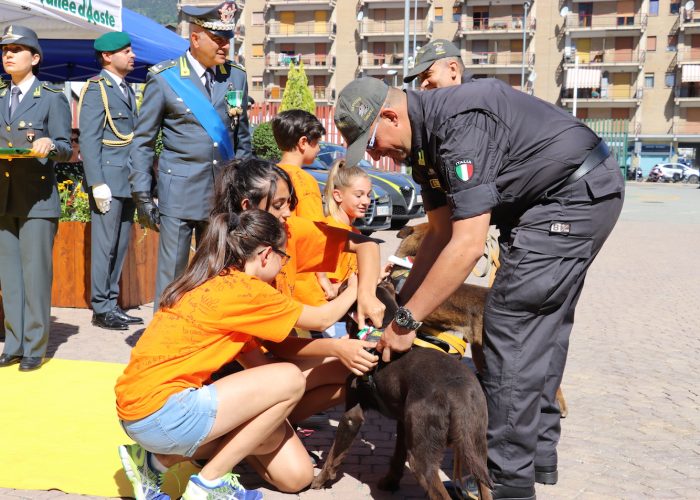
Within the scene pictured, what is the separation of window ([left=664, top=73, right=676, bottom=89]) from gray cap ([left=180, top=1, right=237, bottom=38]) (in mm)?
65188

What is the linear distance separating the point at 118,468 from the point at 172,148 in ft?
7.41

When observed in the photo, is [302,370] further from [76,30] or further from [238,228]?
[76,30]

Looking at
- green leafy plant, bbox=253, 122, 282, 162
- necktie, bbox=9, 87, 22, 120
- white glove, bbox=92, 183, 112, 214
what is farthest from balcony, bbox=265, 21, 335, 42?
necktie, bbox=9, 87, 22, 120

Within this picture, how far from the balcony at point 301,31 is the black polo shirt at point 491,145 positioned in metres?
70.1

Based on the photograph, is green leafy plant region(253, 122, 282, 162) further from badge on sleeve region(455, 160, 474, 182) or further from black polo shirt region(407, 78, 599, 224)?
badge on sleeve region(455, 160, 474, 182)

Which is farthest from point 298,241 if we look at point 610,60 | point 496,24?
point 496,24

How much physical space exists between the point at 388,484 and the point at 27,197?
3.32 m

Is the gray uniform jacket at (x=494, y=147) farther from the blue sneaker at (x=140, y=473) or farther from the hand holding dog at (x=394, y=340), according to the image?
the blue sneaker at (x=140, y=473)

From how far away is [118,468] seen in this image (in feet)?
13.2

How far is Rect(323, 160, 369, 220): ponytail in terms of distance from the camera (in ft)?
16.7

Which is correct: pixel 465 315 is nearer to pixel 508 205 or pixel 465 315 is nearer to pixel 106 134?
pixel 508 205

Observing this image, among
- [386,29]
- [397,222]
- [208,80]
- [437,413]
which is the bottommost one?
[397,222]

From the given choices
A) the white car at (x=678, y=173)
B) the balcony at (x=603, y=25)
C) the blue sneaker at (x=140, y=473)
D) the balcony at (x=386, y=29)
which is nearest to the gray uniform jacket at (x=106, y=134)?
the blue sneaker at (x=140, y=473)

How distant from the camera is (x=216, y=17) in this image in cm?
519
